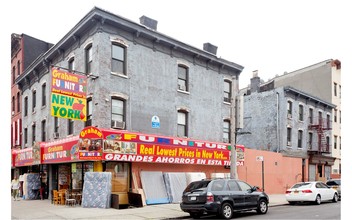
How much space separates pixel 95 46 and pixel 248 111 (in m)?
Result: 19.0

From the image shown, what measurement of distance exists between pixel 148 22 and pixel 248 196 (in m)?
12.4

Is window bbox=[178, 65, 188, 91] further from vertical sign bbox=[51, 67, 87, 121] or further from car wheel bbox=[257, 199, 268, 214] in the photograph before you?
car wheel bbox=[257, 199, 268, 214]

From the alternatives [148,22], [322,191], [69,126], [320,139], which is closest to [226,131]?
[322,191]

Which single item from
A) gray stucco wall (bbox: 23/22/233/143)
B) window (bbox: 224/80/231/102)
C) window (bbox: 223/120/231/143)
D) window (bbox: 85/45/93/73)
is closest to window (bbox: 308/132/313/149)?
window (bbox: 223/120/231/143)

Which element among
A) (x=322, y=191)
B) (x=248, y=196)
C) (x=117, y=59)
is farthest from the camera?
(x=322, y=191)

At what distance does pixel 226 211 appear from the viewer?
Answer: 13375 millimetres

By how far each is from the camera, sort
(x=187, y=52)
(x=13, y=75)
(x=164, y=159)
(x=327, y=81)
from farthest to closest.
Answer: (x=327, y=81) < (x=13, y=75) < (x=187, y=52) < (x=164, y=159)

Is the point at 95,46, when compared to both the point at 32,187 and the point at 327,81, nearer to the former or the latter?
the point at 32,187

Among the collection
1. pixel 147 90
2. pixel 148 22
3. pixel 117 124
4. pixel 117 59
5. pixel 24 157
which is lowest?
pixel 24 157

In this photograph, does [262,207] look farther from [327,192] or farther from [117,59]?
[117,59]

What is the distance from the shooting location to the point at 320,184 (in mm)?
20109

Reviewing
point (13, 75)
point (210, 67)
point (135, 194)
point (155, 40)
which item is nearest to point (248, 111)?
point (210, 67)

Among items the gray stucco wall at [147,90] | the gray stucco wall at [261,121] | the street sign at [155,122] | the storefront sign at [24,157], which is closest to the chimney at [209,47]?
the gray stucco wall at [147,90]

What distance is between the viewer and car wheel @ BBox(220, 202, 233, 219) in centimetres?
1320
